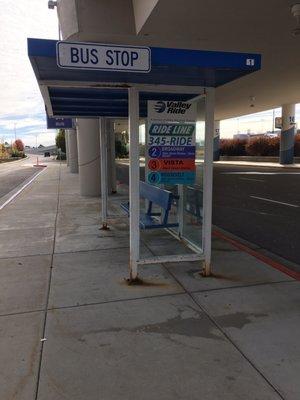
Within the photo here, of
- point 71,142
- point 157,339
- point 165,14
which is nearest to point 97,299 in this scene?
point 157,339

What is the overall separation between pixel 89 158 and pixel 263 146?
28174mm

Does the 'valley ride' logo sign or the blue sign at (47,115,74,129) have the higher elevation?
the blue sign at (47,115,74,129)

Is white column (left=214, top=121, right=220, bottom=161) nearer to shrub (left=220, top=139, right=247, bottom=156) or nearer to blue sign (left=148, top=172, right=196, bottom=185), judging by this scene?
shrub (left=220, top=139, right=247, bottom=156)

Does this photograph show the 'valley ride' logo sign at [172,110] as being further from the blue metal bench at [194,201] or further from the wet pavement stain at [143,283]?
the wet pavement stain at [143,283]

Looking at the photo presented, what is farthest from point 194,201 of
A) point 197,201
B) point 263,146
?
point 263,146

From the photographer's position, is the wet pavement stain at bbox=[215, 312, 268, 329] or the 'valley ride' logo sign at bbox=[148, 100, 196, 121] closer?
the wet pavement stain at bbox=[215, 312, 268, 329]

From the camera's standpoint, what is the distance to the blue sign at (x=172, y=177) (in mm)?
5273

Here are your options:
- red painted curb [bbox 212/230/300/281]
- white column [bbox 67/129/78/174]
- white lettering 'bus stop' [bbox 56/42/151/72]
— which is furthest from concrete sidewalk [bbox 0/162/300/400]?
white column [bbox 67/129/78/174]

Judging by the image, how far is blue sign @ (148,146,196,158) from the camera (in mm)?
5211

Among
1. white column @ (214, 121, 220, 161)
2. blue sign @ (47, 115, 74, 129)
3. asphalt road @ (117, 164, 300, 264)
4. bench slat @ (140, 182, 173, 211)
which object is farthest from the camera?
white column @ (214, 121, 220, 161)

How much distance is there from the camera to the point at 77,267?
222 inches

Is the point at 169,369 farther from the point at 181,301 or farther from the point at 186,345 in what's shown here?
the point at 181,301

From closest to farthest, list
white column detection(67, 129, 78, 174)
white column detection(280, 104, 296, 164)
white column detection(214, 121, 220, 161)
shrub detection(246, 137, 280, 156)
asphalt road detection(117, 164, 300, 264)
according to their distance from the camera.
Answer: asphalt road detection(117, 164, 300, 264) < white column detection(67, 129, 78, 174) < white column detection(280, 104, 296, 164) < shrub detection(246, 137, 280, 156) < white column detection(214, 121, 220, 161)

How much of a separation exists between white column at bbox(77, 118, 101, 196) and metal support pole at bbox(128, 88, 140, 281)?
883 cm
